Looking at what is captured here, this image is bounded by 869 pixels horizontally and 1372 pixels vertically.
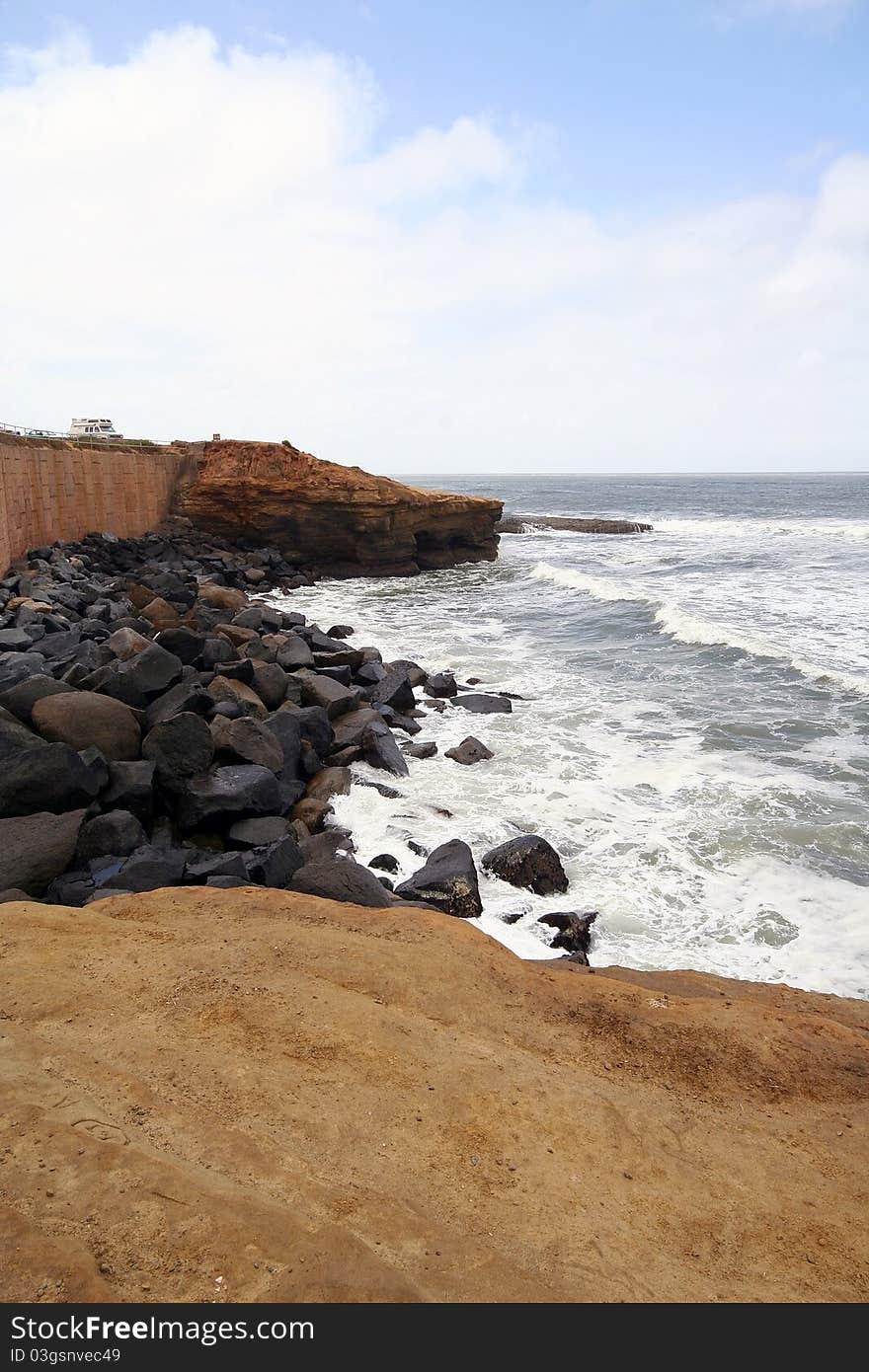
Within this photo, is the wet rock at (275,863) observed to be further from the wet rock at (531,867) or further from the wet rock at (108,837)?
the wet rock at (531,867)

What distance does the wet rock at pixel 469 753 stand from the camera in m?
9.30

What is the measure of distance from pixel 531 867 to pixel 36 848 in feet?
12.1

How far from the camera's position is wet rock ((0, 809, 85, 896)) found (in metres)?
5.32

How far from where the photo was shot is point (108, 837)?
5.88m

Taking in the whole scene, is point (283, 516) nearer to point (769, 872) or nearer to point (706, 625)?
point (706, 625)

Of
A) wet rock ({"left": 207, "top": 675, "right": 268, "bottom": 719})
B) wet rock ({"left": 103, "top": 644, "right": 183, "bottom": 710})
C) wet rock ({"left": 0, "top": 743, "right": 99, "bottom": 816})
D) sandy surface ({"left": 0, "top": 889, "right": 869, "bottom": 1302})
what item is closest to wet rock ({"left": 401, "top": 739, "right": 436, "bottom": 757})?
wet rock ({"left": 207, "top": 675, "right": 268, "bottom": 719})

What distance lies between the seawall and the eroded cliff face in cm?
135

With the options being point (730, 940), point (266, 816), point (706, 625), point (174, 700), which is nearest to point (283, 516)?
point (706, 625)

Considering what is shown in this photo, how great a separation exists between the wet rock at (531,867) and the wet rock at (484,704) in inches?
191

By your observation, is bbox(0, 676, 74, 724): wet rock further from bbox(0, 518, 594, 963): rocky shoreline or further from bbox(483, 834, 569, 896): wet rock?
bbox(483, 834, 569, 896): wet rock

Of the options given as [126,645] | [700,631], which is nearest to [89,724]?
[126,645]

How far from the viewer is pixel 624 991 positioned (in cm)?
430

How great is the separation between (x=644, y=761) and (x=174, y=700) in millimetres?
5344

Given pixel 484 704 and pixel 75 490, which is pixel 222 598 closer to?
pixel 75 490
